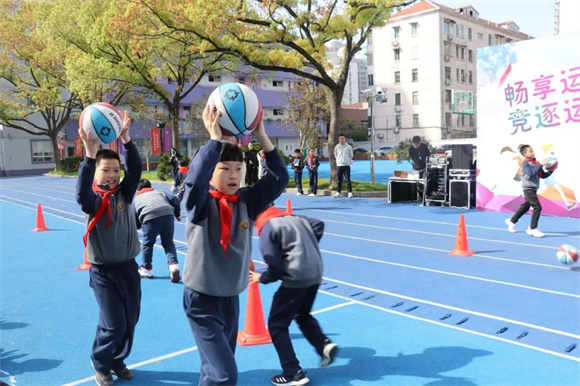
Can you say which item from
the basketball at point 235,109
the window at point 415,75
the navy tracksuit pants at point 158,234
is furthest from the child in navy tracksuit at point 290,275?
the window at point 415,75

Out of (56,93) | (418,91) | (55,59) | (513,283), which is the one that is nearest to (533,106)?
(513,283)

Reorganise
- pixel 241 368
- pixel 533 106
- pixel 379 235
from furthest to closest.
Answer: pixel 533 106 < pixel 379 235 < pixel 241 368

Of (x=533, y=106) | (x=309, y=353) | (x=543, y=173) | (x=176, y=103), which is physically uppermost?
(x=176, y=103)

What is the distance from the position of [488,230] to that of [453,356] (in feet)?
23.2

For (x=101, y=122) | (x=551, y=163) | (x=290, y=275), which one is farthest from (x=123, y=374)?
(x=551, y=163)

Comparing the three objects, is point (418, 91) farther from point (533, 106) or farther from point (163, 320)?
point (163, 320)

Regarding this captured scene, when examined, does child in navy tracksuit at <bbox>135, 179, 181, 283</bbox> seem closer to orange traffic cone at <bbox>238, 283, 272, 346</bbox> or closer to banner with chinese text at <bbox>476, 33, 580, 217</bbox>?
orange traffic cone at <bbox>238, 283, 272, 346</bbox>

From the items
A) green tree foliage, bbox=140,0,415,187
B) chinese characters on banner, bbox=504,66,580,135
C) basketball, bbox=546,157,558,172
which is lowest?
basketball, bbox=546,157,558,172

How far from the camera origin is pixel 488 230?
35.7ft

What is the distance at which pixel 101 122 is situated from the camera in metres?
4.29

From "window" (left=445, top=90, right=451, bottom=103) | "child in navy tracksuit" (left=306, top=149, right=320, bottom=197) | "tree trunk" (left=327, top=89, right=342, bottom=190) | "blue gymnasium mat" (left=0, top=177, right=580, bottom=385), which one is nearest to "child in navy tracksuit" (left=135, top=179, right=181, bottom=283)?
"blue gymnasium mat" (left=0, top=177, right=580, bottom=385)

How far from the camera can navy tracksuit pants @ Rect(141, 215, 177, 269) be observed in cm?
709

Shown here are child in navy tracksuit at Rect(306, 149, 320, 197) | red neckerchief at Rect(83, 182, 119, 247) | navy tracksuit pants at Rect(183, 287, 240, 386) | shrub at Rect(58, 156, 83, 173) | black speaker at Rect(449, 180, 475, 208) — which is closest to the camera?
navy tracksuit pants at Rect(183, 287, 240, 386)

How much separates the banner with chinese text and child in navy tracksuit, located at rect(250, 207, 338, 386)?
9990 mm
